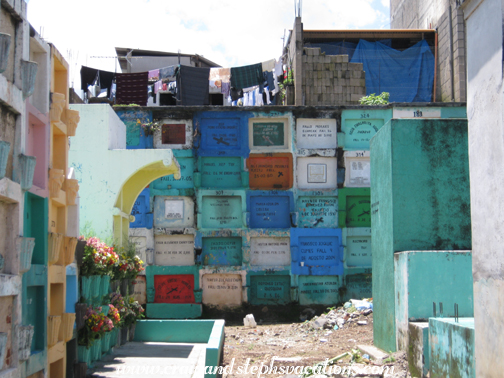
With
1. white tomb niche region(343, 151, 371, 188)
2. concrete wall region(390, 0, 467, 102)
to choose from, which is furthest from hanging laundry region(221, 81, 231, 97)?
white tomb niche region(343, 151, 371, 188)

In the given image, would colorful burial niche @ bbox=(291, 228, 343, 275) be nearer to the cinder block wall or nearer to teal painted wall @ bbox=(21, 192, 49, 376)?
the cinder block wall

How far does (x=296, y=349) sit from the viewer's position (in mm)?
8352

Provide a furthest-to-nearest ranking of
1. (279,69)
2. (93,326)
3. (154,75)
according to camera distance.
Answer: (154,75), (279,69), (93,326)

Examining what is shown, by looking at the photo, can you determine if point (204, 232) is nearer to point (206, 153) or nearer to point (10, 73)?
point (206, 153)

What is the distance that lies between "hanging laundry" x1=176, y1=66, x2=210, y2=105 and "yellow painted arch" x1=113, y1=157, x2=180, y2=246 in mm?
8071

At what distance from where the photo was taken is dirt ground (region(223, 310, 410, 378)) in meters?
6.28

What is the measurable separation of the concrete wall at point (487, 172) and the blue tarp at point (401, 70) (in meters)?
12.8

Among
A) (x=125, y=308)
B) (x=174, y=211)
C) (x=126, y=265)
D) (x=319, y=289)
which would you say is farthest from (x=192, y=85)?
(x=125, y=308)

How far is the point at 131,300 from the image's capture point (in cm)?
900

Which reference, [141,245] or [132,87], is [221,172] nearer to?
[141,245]

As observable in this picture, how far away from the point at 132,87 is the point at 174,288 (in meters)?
7.02

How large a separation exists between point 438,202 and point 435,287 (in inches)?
44.3

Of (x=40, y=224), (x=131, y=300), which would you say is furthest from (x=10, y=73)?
(x=131, y=300)

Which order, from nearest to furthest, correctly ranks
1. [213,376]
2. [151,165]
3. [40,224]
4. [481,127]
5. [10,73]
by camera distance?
[481,127] < [10,73] < [40,224] < [213,376] < [151,165]
